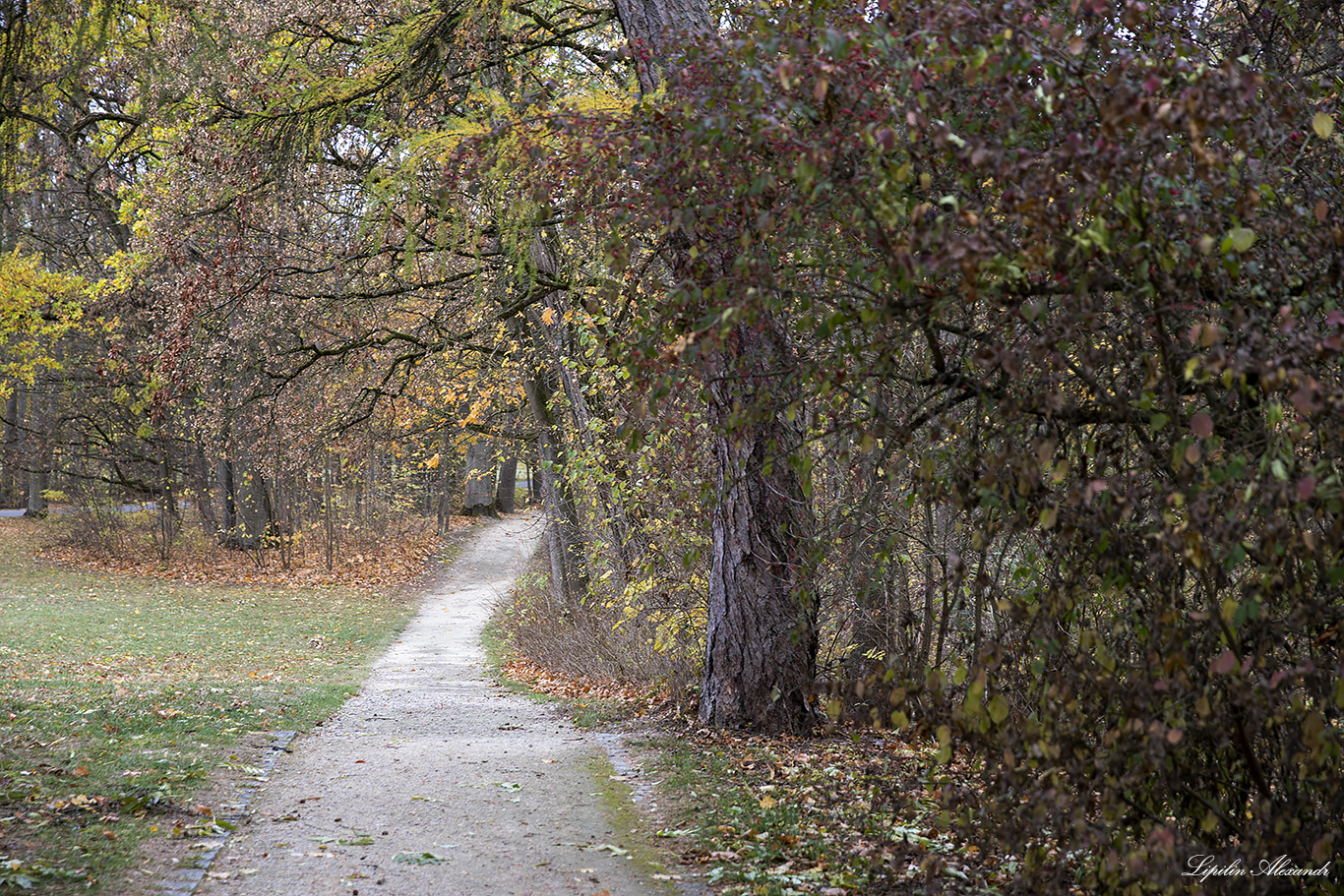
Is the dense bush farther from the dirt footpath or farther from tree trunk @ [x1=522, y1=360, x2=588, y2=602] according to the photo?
tree trunk @ [x1=522, y1=360, x2=588, y2=602]

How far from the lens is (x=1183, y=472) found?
2.66 meters

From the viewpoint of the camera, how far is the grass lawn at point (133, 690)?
16.5ft

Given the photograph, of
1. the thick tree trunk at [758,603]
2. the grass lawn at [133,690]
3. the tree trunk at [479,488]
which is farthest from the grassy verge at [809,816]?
the tree trunk at [479,488]

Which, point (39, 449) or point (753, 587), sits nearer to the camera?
point (753, 587)

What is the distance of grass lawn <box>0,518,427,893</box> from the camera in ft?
16.5

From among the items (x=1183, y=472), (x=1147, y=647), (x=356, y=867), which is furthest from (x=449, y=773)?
(x=1183, y=472)

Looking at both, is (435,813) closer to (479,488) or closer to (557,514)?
(557,514)

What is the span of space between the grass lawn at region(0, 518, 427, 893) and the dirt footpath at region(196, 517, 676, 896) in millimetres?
475

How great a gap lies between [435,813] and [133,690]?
5215 millimetres

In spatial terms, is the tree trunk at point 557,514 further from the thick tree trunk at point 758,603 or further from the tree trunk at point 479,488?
the tree trunk at point 479,488

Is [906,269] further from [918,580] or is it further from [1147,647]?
[918,580]

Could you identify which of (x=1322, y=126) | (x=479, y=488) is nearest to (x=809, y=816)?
(x=1322, y=126)

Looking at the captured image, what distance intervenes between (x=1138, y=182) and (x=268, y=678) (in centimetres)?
1176

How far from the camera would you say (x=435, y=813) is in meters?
5.93
